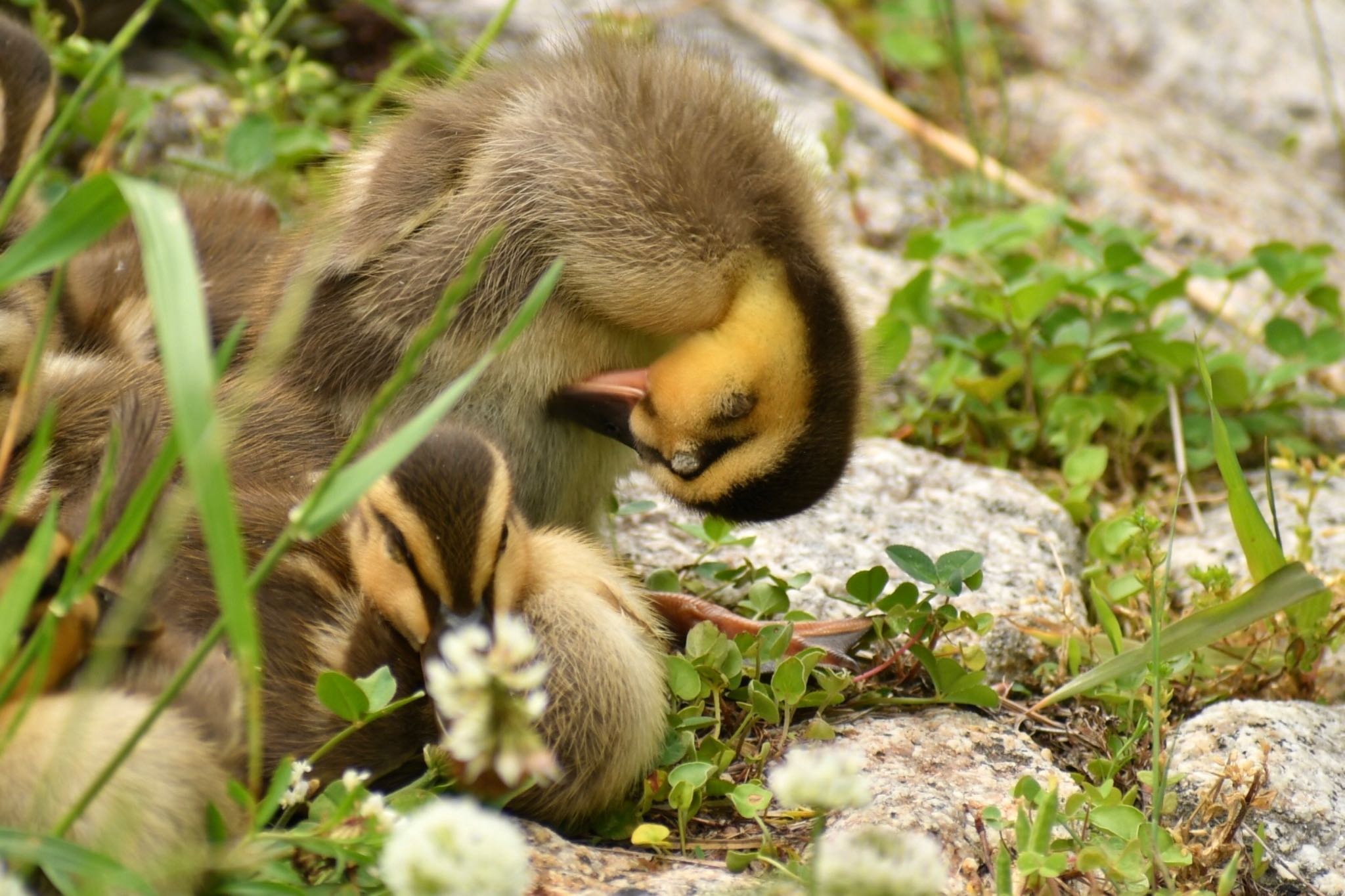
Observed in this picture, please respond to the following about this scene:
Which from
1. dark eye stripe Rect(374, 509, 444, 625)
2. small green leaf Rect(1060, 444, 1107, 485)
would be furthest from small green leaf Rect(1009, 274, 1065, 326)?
dark eye stripe Rect(374, 509, 444, 625)

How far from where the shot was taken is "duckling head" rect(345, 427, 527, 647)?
6.30 feet

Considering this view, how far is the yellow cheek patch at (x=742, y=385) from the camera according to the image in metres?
2.31

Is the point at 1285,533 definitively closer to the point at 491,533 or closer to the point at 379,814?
the point at 491,533

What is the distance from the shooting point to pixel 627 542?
3.03 meters

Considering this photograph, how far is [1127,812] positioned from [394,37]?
11.4 ft

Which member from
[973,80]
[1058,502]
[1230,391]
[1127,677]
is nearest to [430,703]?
[1127,677]

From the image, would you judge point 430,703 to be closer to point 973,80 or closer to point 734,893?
point 734,893

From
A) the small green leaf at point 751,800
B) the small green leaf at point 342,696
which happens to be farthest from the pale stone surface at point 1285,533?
the small green leaf at point 342,696

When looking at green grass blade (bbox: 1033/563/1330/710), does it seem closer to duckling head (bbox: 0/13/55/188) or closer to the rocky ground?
the rocky ground

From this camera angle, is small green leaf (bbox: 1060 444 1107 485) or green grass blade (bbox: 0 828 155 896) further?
small green leaf (bbox: 1060 444 1107 485)

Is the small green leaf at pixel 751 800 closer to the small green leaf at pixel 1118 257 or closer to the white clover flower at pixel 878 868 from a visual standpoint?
the white clover flower at pixel 878 868

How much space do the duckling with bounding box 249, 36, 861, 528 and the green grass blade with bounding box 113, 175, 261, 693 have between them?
1.01 metres

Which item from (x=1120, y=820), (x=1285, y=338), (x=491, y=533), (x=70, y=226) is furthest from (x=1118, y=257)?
(x=70, y=226)

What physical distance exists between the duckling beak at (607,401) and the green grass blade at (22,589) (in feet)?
3.52
